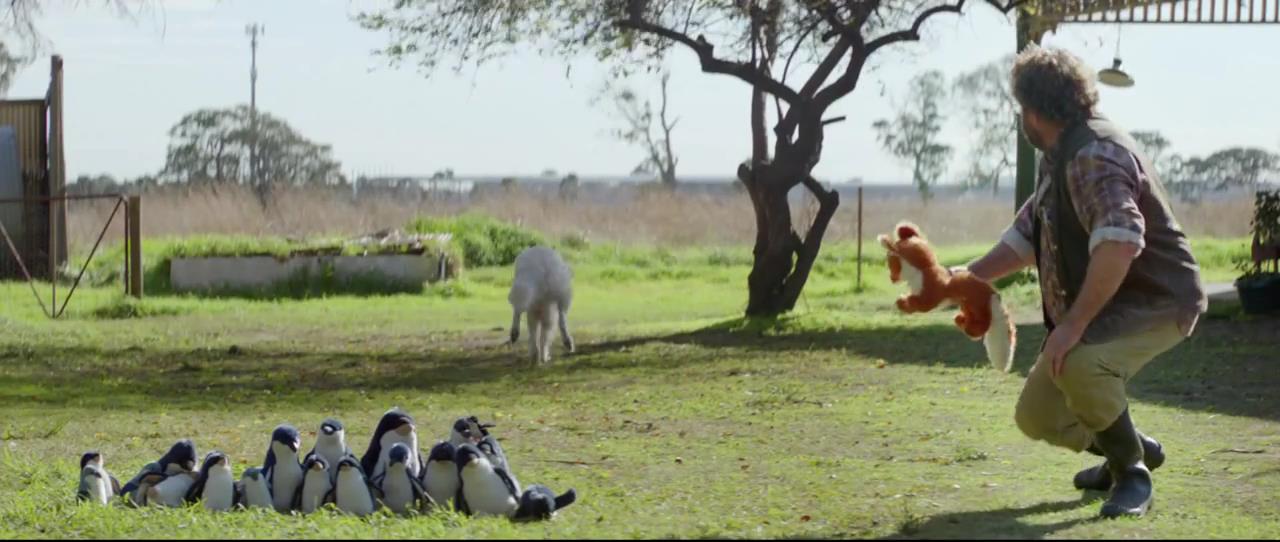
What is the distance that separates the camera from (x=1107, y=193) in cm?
587

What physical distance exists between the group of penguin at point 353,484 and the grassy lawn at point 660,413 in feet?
0.48

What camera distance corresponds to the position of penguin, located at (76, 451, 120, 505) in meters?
6.79

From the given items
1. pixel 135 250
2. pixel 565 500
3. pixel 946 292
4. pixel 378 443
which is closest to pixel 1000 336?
pixel 946 292

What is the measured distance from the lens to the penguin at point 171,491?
21.6 ft

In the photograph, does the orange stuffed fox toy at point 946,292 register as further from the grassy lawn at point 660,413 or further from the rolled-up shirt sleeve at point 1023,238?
the grassy lawn at point 660,413

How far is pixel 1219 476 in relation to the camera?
756 cm

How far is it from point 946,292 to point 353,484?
223 centimetres

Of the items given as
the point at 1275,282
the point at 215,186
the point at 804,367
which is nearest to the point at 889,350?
the point at 804,367

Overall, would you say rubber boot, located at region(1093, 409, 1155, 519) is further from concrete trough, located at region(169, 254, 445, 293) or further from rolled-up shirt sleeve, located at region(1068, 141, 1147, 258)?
concrete trough, located at region(169, 254, 445, 293)

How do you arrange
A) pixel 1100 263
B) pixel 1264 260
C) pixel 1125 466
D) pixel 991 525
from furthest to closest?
pixel 1264 260
pixel 1125 466
pixel 991 525
pixel 1100 263

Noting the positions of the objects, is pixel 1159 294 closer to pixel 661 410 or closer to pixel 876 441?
pixel 876 441

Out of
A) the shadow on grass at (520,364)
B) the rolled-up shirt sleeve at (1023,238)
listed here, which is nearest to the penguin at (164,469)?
the rolled-up shirt sleeve at (1023,238)

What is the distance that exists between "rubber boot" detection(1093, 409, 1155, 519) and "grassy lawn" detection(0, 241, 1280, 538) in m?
0.09

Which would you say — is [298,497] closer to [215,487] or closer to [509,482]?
[215,487]
